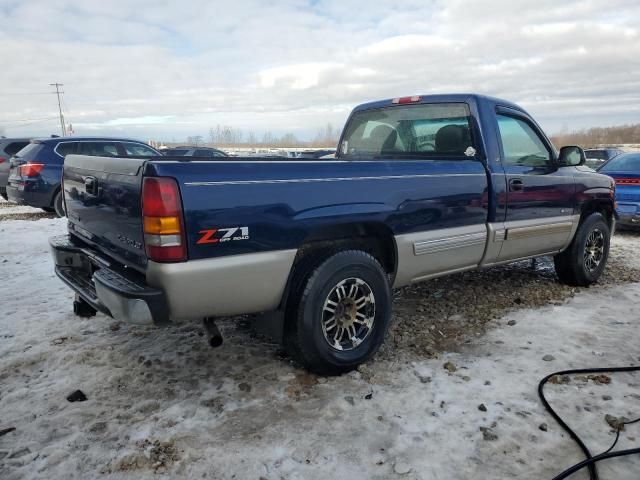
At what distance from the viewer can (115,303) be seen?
8.75 feet

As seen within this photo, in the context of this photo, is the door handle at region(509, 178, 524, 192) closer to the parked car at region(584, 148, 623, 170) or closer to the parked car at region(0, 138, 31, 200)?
the parked car at region(0, 138, 31, 200)

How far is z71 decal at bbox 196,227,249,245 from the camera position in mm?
2578

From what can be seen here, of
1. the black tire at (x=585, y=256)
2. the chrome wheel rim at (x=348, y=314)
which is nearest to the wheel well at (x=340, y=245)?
the chrome wheel rim at (x=348, y=314)

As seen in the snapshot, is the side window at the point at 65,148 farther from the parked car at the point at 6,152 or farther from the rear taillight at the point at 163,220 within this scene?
the rear taillight at the point at 163,220

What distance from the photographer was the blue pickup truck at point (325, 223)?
258 cm

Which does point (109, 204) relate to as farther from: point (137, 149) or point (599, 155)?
point (599, 155)

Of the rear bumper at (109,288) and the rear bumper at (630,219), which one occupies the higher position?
the rear bumper at (109,288)

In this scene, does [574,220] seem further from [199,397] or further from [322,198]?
[199,397]

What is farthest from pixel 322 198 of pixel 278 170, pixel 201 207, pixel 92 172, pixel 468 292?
pixel 468 292

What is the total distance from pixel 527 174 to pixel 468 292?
1.44 metres

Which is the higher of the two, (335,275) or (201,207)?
(201,207)

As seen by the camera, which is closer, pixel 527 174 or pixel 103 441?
pixel 103 441

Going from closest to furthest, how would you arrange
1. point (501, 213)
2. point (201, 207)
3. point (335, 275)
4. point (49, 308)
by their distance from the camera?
1. point (201, 207)
2. point (335, 275)
3. point (501, 213)
4. point (49, 308)

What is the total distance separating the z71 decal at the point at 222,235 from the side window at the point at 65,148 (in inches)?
318
